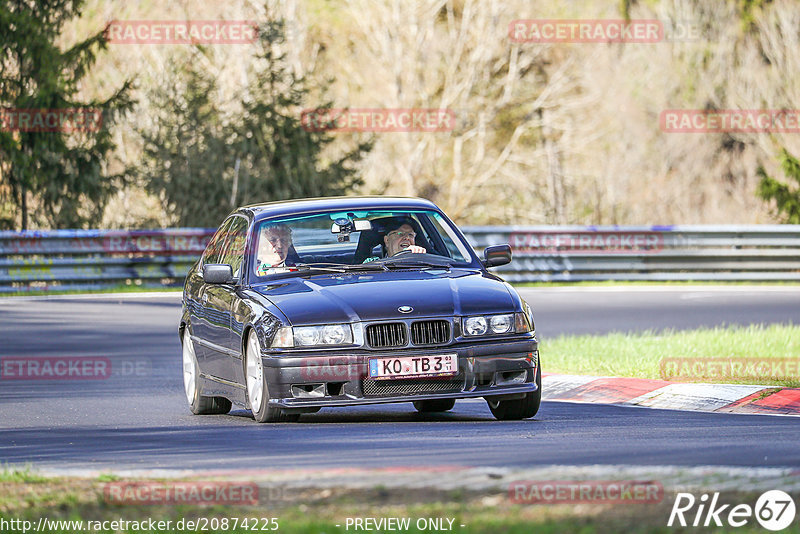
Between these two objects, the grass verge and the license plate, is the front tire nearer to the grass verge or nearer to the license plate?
the license plate

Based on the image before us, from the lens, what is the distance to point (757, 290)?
27797 millimetres

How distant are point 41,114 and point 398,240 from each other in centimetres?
2302

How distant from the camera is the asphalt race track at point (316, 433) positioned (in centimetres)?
816

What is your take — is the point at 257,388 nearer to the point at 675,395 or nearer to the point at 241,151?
the point at 675,395

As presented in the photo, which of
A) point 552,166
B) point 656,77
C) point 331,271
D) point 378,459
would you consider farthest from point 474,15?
point 378,459

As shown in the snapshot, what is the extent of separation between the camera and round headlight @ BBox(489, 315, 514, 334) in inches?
406

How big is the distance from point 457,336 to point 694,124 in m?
41.5

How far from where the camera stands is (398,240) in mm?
11656

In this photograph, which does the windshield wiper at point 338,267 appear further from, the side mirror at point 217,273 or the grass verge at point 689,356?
the grass verge at point 689,356

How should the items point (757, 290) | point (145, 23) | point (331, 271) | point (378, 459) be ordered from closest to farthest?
point (378, 459)
point (331, 271)
point (757, 290)
point (145, 23)

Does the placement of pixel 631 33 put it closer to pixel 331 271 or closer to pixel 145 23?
pixel 145 23

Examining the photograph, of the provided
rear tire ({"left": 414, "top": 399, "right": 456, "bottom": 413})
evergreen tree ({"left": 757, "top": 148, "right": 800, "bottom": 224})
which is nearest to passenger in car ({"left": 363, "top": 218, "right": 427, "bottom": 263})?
rear tire ({"left": 414, "top": 399, "right": 456, "bottom": 413})

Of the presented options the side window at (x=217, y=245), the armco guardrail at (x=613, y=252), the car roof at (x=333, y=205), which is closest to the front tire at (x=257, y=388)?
the car roof at (x=333, y=205)

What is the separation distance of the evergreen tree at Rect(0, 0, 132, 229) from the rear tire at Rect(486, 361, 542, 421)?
23.5 metres
